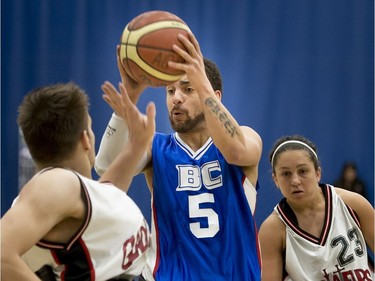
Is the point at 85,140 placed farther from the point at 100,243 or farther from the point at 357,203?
the point at 357,203

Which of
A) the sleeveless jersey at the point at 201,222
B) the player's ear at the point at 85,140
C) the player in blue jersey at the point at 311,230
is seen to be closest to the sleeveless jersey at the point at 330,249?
the player in blue jersey at the point at 311,230

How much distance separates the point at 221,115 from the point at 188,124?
369 mm

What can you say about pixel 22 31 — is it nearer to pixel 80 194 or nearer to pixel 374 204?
pixel 374 204


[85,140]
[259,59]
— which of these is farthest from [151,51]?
[259,59]

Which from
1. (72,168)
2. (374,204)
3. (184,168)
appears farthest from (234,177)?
(374,204)

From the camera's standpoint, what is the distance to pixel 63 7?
297 inches

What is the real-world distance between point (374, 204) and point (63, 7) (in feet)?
13.4

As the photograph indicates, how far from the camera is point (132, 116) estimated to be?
2820 millimetres

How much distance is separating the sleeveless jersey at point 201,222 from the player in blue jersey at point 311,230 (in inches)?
21.0

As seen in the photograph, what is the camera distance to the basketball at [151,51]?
3.14 metres

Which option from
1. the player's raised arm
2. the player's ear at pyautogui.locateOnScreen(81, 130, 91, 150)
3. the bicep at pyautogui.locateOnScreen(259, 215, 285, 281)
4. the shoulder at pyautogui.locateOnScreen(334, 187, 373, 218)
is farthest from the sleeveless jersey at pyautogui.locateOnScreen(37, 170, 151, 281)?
the shoulder at pyautogui.locateOnScreen(334, 187, 373, 218)

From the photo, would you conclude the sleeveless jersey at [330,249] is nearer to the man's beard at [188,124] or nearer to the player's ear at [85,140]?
the man's beard at [188,124]

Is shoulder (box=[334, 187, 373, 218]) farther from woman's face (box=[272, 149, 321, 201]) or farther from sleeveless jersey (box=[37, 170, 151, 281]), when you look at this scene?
sleeveless jersey (box=[37, 170, 151, 281])

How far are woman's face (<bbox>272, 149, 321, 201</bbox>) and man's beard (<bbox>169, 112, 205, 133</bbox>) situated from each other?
0.68 metres
